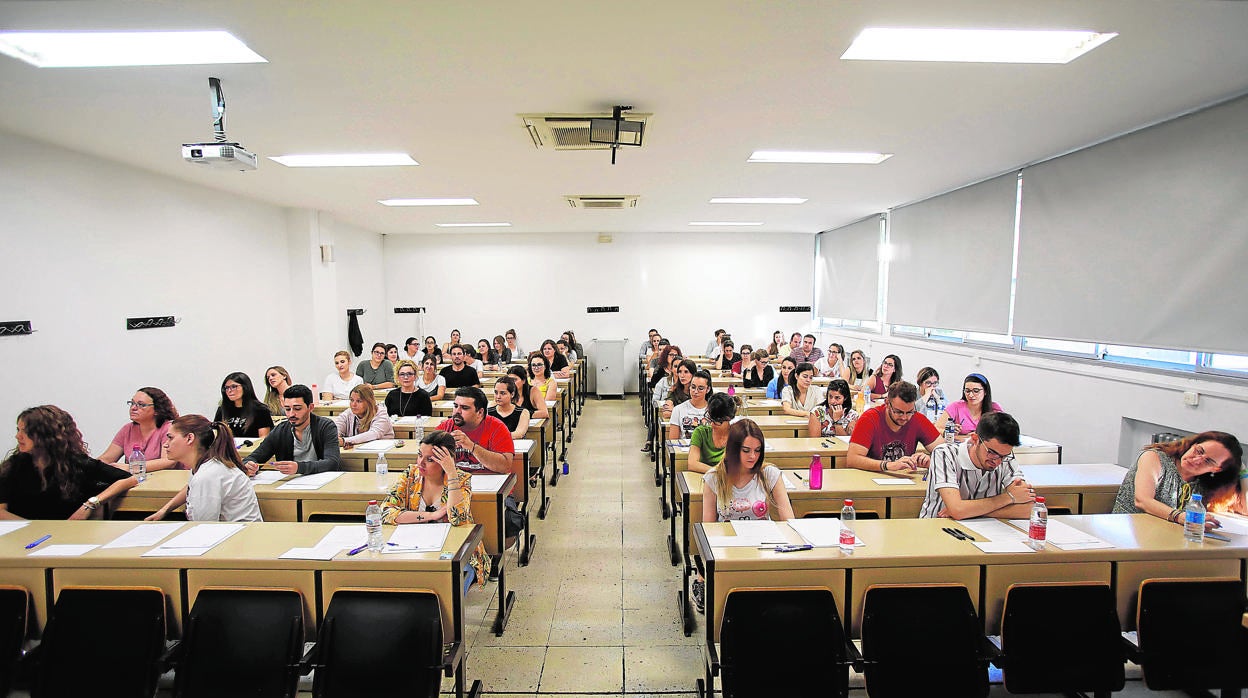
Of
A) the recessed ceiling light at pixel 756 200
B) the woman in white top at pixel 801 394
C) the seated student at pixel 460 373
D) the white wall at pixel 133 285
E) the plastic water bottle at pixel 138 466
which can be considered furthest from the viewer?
the recessed ceiling light at pixel 756 200

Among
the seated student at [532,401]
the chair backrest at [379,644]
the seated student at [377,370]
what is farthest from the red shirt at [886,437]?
the seated student at [377,370]

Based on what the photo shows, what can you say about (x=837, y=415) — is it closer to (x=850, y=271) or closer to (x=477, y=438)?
(x=477, y=438)

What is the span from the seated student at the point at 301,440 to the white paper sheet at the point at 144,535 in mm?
1107

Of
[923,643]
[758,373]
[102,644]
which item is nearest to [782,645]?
[923,643]

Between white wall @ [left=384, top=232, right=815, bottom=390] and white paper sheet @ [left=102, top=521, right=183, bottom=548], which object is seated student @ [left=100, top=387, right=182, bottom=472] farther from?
white wall @ [left=384, top=232, right=815, bottom=390]

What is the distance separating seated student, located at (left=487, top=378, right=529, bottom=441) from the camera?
4867mm

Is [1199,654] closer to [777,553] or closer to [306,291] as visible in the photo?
[777,553]

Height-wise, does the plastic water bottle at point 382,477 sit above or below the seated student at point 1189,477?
below

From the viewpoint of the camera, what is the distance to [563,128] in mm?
4223

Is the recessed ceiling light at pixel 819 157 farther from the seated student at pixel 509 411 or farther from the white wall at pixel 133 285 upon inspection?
the white wall at pixel 133 285

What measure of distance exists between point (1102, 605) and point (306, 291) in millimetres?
9622

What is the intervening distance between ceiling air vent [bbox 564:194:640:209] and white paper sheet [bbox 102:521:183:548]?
19.1 ft

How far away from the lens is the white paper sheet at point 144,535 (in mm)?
2689

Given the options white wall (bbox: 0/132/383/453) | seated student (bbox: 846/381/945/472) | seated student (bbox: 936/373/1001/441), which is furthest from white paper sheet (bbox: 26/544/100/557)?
seated student (bbox: 936/373/1001/441)
